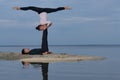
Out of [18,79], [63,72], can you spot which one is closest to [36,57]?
[63,72]

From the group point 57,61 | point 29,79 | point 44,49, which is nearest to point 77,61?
point 57,61

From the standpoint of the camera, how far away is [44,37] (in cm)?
3234

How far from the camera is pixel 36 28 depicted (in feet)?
107

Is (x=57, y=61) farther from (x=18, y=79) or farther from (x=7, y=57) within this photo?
(x=18, y=79)

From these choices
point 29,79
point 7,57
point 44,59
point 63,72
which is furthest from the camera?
point 7,57

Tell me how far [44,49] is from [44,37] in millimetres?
959

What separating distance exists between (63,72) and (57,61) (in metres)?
7.00

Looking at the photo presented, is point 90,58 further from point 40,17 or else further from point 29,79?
point 29,79

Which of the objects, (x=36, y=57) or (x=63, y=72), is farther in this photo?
(x=36, y=57)

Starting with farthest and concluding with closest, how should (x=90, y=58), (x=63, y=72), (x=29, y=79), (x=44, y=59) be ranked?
(x=90, y=58), (x=44, y=59), (x=63, y=72), (x=29, y=79)

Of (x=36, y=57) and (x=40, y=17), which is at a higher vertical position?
→ (x=40, y=17)

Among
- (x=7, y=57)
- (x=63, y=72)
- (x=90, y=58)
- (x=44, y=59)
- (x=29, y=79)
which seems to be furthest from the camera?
(x=7, y=57)

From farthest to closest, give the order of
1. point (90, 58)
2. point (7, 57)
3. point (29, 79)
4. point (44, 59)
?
point (7, 57) < point (90, 58) < point (44, 59) < point (29, 79)

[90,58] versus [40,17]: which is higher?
[40,17]
